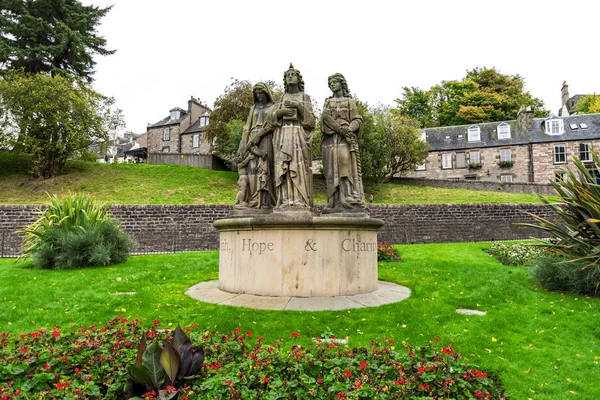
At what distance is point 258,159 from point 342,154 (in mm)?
1590

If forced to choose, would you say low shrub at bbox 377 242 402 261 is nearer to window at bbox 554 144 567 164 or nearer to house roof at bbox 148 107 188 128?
window at bbox 554 144 567 164

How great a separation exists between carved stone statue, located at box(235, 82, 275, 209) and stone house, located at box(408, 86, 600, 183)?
3721 cm

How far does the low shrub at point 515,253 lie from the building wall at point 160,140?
155 ft

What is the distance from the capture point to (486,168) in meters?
40.7

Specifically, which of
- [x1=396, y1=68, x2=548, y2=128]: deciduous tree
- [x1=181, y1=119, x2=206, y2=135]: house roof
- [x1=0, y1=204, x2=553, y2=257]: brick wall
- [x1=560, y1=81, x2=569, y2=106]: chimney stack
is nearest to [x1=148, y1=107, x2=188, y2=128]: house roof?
[x1=181, y1=119, x2=206, y2=135]: house roof

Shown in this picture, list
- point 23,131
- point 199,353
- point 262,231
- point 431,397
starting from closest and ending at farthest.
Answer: point 431,397
point 199,353
point 262,231
point 23,131

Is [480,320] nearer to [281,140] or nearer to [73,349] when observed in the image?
[281,140]

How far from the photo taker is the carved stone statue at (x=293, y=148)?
6875 millimetres

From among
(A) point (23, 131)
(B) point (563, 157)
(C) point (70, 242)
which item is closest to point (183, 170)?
(A) point (23, 131)

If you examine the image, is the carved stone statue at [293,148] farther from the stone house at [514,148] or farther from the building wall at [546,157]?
the building wall at [546,157]

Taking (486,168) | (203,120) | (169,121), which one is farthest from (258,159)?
(169,121)

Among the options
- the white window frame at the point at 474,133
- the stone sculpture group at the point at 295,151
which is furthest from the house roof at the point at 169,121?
the stone sculpture group at the point at 295,151

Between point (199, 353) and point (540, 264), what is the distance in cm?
760

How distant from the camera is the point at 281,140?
7.06m
